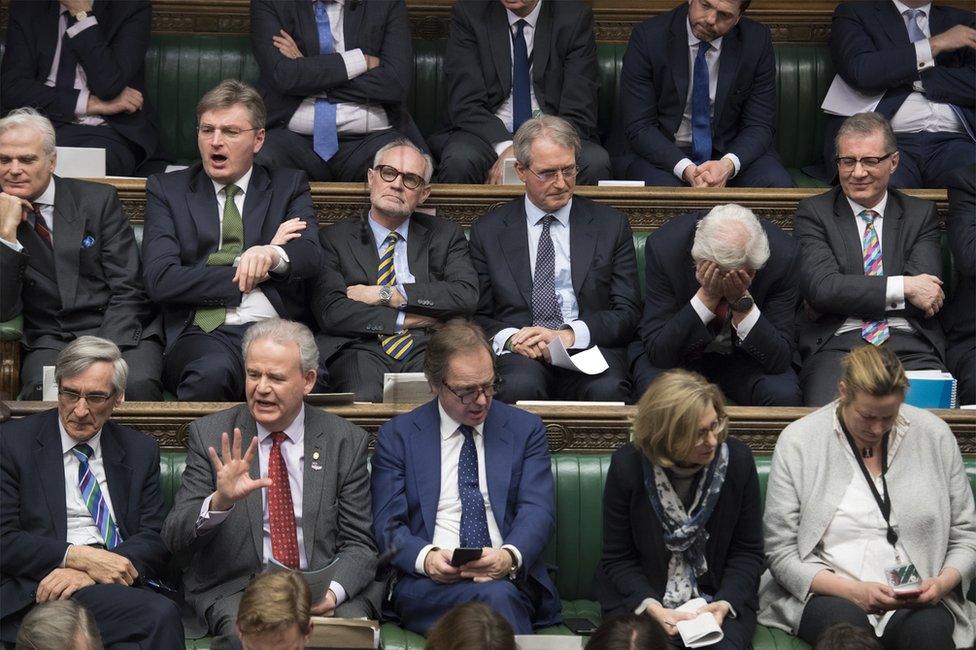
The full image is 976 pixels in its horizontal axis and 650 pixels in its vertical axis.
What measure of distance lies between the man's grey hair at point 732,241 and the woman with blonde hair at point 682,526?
646 mm

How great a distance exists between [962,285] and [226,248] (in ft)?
7.27

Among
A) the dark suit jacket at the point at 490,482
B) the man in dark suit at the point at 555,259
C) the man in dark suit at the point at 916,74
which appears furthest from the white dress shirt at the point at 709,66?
the dark suit jacket at the point at 490,482

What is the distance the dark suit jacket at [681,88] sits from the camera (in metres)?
5.10

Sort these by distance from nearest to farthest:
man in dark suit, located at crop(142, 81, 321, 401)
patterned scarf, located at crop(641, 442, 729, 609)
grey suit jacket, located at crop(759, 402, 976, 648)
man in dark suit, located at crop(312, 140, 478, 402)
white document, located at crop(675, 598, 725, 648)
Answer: white document, located at crop(675, 598, 725, 648) → patterned scarf, located at crop(641, 442, 729, 609) → grey suit jacket, located at crop(759, 402, 976, 648) → man in dark suit, located at crop(142, 81, 321, 401) → man in dark suit, located at crop(312, 140, 478, 402)

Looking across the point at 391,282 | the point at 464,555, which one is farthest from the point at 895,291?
the point at 464,555

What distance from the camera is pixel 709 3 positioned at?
4.99 metres

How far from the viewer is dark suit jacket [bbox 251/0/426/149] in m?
5.00

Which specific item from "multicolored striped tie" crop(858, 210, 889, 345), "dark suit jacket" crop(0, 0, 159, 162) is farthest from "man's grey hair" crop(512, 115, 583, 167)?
"dark suit jacket" crop(0, 0, 159, 162)

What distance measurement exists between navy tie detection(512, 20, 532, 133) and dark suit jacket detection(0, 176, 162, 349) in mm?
1498

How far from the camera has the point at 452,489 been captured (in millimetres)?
3637

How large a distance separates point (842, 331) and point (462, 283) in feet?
3.73

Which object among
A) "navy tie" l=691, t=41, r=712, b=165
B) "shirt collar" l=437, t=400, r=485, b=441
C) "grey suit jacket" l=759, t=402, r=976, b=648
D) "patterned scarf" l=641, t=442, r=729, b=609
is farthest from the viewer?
"navy tie" l=691, t=41, r=712, b=165

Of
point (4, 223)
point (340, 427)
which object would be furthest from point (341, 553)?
point (4, 223)

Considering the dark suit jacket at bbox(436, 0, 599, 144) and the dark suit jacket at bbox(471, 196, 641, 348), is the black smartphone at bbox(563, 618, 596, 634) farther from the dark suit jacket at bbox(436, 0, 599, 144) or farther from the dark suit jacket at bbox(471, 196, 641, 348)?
the dark suit jacket at bbox(436, 0, 599, 144)
